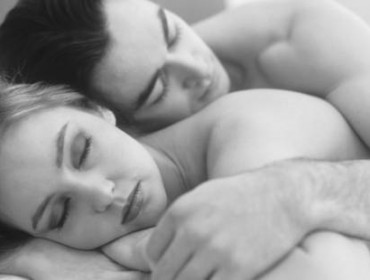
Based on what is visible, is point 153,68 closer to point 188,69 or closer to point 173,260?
point 188,69

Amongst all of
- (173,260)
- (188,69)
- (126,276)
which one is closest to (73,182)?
(126,276)

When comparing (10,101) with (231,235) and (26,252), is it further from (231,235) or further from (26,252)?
(231,235)

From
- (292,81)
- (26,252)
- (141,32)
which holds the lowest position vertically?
(26,252)

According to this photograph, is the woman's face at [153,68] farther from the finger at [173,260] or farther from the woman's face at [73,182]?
the finger at [173,260]

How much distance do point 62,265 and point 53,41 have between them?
458 millimetres

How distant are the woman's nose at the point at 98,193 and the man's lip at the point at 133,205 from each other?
3 centimetres

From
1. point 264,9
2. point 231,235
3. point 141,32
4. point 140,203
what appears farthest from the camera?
point 264,9

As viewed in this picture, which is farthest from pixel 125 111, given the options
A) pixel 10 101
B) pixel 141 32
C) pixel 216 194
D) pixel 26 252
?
pixel 216 194

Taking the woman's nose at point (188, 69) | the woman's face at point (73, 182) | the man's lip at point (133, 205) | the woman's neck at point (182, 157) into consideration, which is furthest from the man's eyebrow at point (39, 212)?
the woman's nose at point (188, 69)

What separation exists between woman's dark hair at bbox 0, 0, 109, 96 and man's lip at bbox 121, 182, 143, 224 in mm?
320

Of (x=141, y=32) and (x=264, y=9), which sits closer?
(x=141, y=32)

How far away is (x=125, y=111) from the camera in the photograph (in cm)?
129

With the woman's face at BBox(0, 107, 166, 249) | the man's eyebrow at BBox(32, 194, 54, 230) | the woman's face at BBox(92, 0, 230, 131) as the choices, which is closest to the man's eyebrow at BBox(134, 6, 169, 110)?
the woman's face at BBox(92, 0, 230, 131)

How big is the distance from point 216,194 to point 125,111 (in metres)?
0.58
